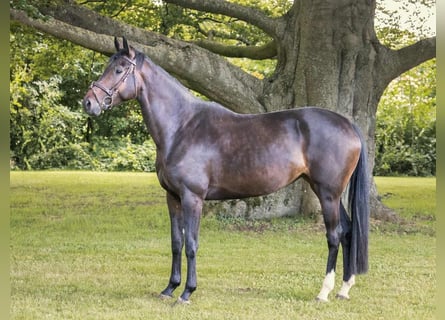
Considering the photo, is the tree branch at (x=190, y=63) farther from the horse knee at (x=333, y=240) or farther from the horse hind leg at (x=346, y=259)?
the horse knee at (x=333, y=240)

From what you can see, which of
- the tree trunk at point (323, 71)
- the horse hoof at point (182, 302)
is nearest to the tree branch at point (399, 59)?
the tree trunk at point (323, 71)

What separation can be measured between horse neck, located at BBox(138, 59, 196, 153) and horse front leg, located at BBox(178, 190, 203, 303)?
0.49 m

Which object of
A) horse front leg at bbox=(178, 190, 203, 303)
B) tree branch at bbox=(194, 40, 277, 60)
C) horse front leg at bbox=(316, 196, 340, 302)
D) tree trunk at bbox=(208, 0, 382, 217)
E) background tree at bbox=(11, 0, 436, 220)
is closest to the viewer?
horse front leg at bbox=(178, 190, 203, 303)

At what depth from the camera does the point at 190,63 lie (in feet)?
33.1

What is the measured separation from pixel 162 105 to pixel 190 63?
15.3 ft

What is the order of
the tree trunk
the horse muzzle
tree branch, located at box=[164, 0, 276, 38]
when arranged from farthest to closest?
tree branch, located at box=[164, 0, 276, 38] < the tree trunk < the horse muzzle

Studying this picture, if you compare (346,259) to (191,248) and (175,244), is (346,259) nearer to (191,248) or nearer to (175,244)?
(191,248)

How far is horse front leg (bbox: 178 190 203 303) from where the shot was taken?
17.5 feet

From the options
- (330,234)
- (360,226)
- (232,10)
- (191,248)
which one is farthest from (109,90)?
(232,10)

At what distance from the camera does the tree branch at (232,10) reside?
35.8 feet

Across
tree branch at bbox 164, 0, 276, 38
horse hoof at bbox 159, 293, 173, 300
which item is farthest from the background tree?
horse hoof at bbox 159, 293, 173, 300

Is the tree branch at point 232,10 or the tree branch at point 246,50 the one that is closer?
the tree branch at point 232,10

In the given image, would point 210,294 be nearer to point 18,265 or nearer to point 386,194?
point 18,265

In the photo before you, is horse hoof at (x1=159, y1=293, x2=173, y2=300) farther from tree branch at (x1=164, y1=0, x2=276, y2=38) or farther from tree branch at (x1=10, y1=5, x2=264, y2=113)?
tree branch at (x1=164, y1=0, x2=276, y2=38)
